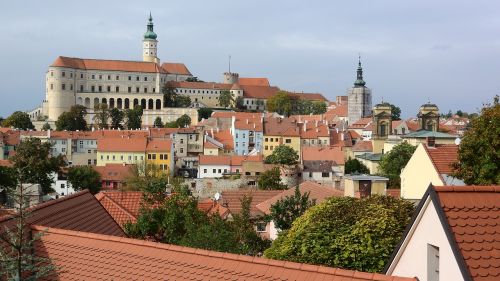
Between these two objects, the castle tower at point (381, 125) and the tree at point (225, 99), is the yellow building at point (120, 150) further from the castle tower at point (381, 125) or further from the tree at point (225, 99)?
the tree at point (225, 99)

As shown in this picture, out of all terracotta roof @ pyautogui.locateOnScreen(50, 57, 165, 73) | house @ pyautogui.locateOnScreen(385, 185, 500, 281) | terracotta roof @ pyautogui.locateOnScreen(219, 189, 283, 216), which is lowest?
terracotta roof @ pyautogui.locateOnScreen(219, 189, 283, 216)

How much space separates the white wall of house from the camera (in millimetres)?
6688

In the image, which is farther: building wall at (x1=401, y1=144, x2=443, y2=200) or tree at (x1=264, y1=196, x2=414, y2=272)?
building wall at (x1=401, y1=144, x2=443, y2=200)

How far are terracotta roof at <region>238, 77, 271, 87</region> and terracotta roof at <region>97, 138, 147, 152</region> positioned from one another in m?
82.2

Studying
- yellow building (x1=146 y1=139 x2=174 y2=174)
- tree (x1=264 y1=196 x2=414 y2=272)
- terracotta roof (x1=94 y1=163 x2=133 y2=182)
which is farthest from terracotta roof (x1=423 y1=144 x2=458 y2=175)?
yellow building (x1=146 y1=139 x2=174 y2=174)

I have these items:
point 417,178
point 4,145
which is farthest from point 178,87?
point 417,178

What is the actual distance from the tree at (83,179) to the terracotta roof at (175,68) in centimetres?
9479

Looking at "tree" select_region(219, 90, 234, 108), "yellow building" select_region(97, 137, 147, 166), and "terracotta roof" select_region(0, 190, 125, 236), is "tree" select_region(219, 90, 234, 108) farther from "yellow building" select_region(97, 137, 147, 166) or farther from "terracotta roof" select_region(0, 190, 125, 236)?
"terracotta roof" select_region(0, 190, 125, 236)

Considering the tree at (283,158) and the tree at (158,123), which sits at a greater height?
the tree at (158,123)

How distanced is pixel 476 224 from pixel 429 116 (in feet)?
183

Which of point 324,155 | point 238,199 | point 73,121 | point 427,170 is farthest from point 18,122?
point 427,170

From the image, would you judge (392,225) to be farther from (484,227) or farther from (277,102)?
(277,102)

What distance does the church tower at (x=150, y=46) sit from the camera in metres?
163

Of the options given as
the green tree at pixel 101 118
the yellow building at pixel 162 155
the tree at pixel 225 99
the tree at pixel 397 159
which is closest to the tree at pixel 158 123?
the green tree at pixel 101 118
